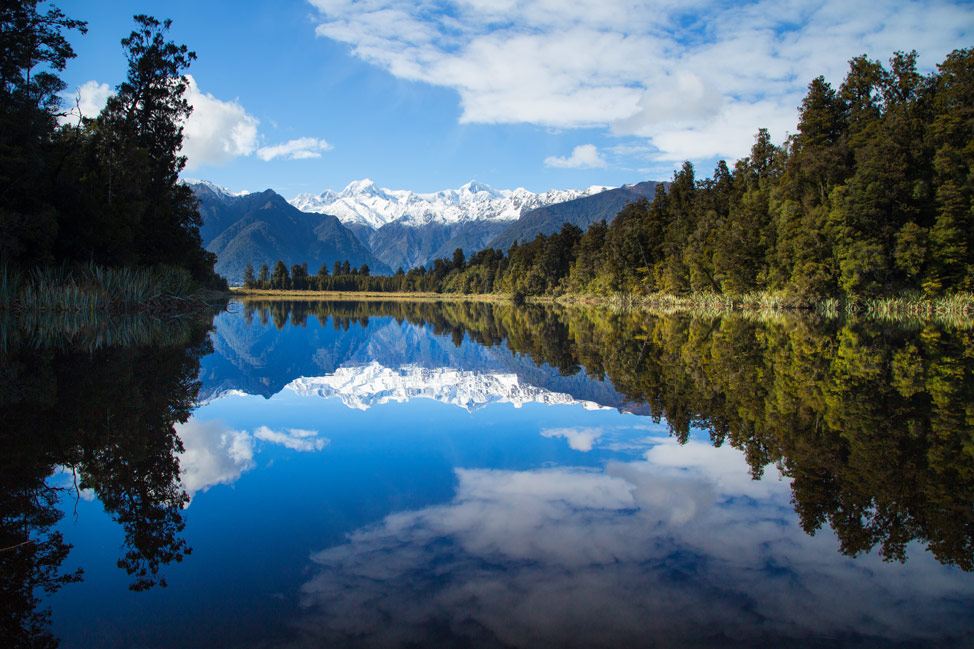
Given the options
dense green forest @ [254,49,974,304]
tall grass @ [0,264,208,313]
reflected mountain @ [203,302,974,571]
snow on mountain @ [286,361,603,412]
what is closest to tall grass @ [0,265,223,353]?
tall grass @ [0,264,208,313]

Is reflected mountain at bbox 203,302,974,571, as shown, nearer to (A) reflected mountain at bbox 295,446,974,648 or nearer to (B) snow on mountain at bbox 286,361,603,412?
(B) snow on mountain at bbox 286,361,603,412

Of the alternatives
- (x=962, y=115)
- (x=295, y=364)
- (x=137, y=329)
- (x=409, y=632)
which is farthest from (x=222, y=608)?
(x=962, y=115)

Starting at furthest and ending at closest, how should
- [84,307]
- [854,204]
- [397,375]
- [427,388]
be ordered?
[854,204] → [84,307] → [397,375] → [427,388]

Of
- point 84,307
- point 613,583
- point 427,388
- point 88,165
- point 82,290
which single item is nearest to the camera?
point 613,583

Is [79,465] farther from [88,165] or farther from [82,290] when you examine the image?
[88,165]

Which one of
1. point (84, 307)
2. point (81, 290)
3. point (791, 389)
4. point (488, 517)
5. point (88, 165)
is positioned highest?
point (88, 165)

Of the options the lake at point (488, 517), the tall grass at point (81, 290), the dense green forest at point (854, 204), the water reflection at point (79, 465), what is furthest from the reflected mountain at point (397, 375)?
the dense green forest at point (854, 204)

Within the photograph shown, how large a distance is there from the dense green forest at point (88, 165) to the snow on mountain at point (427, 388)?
15098 millimetres

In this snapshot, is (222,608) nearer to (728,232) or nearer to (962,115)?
(962,115)

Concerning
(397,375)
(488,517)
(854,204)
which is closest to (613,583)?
(488,517)

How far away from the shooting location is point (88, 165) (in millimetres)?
29906

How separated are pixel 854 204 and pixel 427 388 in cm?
3642

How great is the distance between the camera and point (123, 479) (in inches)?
198

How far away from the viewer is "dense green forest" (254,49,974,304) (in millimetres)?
34719
